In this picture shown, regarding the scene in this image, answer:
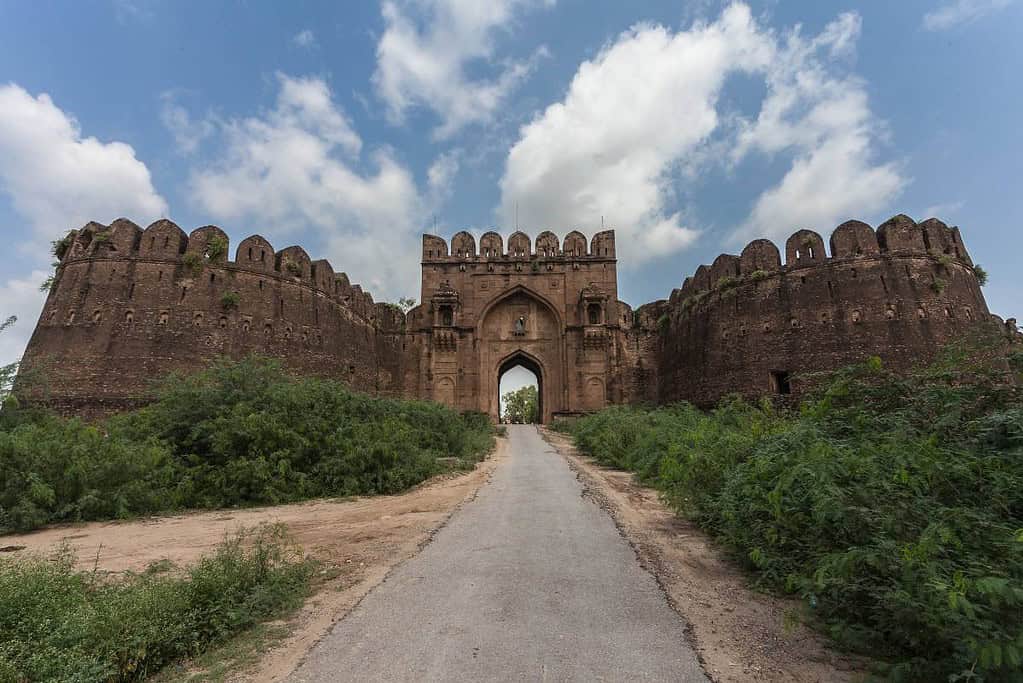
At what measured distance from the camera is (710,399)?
2058 centimetres

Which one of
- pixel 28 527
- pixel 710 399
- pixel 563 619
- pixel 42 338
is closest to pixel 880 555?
pixel 563 619

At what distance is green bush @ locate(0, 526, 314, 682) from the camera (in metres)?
2.54

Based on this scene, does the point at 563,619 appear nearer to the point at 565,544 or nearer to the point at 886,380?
the point at 565,544

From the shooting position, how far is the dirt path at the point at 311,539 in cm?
329

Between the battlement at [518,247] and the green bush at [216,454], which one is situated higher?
the battlement at [518,247]

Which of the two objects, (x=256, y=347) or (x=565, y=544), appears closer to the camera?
(x=565, y=544)

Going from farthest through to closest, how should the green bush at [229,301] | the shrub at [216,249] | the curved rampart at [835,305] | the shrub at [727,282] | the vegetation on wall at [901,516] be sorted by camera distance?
the shrub at [727,282], the shrub at [216,249], the green bush at [229,301], the curved rampart at [835,305], the vegetation on wall at [901,516]

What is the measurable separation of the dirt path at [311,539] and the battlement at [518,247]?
19.3 metres

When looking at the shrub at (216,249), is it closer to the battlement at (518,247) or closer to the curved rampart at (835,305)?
the battlement at (518,247)

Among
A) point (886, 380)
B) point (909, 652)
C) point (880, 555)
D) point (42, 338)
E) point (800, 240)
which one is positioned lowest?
point (909, 652)

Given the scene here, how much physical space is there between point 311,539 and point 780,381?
1819 cm

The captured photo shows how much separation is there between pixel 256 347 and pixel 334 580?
54.2 feet

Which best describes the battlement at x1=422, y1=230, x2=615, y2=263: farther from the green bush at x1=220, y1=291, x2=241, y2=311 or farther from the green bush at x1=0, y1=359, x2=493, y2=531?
the green bush at x1=0, y1=359, x2=493, y2=531

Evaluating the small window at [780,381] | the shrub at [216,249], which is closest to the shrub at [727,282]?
the small window at [780,381]
